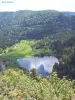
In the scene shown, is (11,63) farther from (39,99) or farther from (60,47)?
(39,99)

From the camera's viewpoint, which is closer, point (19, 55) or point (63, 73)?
point (63, 73)

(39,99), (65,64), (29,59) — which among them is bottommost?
(29,59)

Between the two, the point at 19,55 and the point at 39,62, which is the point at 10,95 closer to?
the point at 39,62

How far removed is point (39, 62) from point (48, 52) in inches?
835

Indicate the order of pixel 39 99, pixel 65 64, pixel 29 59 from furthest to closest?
pixel 29 59 < pixel 65 64 < pixel 39 99

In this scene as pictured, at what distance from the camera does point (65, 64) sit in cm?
13588

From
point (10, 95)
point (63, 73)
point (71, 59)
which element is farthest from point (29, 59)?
point (10, 95)

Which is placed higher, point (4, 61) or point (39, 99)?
point (39, 99)

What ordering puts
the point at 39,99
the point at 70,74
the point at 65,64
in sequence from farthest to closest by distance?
the point at 65,64
the point at 70,74
the point at 39,99

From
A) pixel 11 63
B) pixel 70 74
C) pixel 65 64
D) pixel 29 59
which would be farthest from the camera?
pixel 29 59

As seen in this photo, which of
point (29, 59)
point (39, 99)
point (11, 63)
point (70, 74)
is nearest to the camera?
point (39, 99)

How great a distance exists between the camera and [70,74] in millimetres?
123125

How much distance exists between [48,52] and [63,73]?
225 ft

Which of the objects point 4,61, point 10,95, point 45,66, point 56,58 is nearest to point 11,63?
point 4,61
